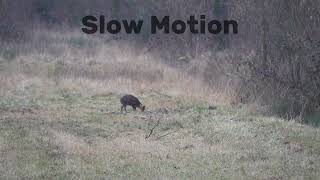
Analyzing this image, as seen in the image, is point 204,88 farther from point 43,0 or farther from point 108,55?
point 43,0

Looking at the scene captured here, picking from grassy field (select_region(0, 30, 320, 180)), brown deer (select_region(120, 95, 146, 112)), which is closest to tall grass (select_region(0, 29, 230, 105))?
grassy field (select_region(0, 30, 320, 180))

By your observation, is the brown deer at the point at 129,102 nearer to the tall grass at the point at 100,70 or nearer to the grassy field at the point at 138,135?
the grassy field at the point at 138,135

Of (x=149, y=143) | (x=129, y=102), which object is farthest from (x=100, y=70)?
(x=149, y=143)

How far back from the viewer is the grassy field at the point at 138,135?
28.9ft

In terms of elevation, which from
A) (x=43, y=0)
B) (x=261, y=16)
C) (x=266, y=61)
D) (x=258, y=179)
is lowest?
(x=258, y=179)

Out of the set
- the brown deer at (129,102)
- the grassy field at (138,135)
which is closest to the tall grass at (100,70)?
the grassy field at (138,135)

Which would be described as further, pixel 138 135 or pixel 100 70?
pixel 100 70

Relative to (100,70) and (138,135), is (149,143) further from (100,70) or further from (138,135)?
(100,70)

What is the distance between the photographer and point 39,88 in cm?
1747

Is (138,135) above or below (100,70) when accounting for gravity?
below

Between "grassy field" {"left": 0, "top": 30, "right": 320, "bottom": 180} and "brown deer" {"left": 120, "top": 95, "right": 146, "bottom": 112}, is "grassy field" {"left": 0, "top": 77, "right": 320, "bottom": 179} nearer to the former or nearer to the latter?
"grassy field" {"left": 0, "top": 30, "right": 320, "bottom": 180}

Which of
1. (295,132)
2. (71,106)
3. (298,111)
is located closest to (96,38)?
(71,106)

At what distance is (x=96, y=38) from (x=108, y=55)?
6.10 metres

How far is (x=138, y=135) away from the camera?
1156 centimetres
